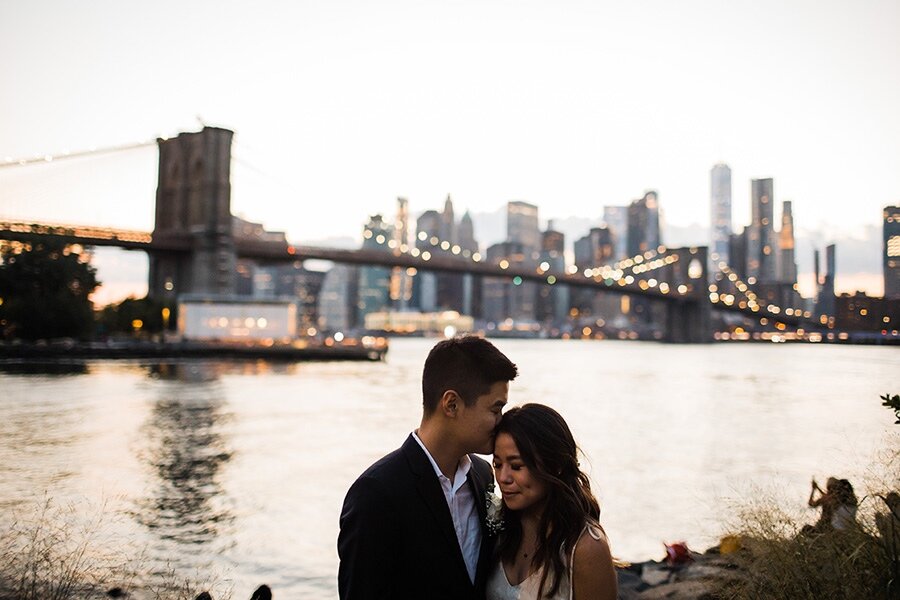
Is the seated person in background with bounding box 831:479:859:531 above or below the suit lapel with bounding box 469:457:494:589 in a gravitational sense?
below

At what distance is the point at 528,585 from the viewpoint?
2.46m

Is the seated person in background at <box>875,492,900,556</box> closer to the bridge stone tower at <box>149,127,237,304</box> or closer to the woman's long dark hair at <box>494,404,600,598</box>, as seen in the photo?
the woman's long dark hair at <box>494,404,600,598</box>

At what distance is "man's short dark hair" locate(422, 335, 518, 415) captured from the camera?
2.40m

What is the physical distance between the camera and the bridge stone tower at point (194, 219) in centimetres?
6222

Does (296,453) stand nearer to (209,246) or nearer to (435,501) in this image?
(435,501)

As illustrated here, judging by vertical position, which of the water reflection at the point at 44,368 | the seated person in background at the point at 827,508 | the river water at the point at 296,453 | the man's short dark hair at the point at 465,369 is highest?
the man's short dark hair at the point at 465,369

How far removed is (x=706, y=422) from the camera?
2375 cm

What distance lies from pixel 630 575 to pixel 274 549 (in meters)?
4.16

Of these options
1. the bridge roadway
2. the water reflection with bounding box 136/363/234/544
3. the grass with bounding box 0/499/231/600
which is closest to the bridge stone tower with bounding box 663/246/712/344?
the bridge roadway

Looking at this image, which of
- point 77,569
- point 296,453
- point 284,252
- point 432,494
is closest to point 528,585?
point 432,494

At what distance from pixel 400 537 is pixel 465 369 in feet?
1.76

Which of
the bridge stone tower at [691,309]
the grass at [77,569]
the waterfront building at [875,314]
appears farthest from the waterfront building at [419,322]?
the grass at [77,569]

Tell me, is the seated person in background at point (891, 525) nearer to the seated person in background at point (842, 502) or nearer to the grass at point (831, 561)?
the grass at point (831, 561)

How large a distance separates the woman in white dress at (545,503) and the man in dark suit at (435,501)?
3.3 inches
